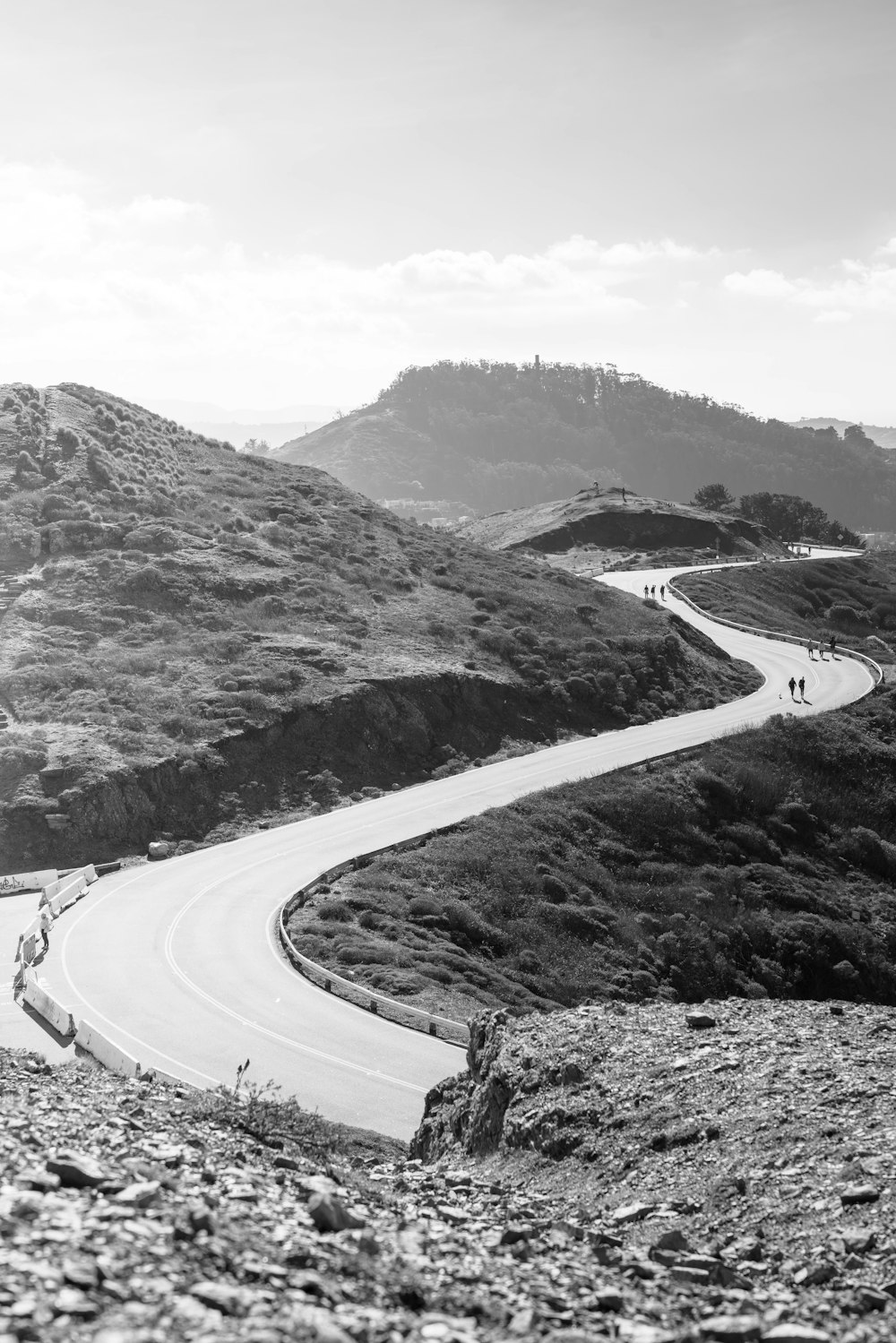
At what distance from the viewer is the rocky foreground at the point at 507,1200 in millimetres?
7020

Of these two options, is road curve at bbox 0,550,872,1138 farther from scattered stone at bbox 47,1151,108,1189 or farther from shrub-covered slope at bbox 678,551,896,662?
shrub-covered slope at bbox 678,551,896,662

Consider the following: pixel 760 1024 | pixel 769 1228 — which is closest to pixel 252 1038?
pixel 760 1024

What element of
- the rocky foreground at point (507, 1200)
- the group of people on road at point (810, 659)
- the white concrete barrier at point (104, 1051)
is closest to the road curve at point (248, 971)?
the white concrete barrier at point (104, 1051)

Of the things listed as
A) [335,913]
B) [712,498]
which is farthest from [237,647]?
[712,498]

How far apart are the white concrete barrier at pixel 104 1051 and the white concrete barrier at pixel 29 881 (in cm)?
1210

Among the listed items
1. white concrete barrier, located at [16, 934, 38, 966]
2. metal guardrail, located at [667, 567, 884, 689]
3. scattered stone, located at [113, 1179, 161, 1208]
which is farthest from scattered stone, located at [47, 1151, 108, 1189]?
metal guardrail, located at [667, 567, 884, 689]

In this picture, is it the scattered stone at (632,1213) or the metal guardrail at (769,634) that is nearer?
the scattered stone at (632,1213)

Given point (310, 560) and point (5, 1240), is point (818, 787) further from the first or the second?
point (5, 1240)

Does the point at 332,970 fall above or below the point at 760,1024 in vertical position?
below

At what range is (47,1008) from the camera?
22156 mm

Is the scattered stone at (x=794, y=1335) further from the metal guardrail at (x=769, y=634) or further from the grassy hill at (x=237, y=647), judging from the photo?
the metal guardrail at (x=769, y=634)

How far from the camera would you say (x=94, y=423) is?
7338cm

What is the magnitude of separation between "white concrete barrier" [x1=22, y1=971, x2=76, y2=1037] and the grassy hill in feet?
37.7

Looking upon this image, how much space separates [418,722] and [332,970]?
22.8m
